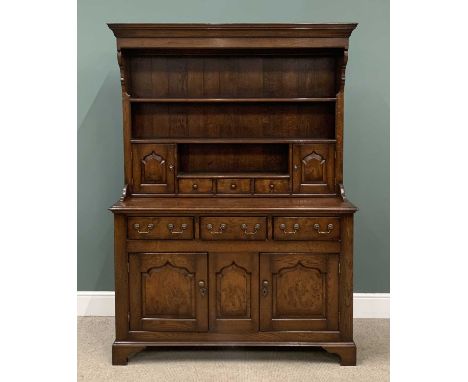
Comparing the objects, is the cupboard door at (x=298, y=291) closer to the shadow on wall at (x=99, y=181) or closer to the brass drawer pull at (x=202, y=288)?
the brass drawer pull at (x=202, y=288)

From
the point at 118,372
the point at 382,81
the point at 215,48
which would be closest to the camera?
the point at 118,372

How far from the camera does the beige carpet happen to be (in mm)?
2803

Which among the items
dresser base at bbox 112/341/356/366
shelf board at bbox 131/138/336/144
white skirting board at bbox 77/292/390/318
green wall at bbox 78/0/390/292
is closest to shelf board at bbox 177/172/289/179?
shelf board at bbox 131/138/336/144

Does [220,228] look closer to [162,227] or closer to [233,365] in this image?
[162,227]

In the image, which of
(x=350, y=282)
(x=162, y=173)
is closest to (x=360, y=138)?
(x=350, y=282)

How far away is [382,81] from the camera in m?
3.57

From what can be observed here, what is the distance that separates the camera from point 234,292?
9.71 ft

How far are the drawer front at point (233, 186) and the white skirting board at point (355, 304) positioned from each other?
1154 millimetres

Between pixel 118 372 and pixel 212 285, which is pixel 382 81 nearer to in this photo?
pixel 212 285

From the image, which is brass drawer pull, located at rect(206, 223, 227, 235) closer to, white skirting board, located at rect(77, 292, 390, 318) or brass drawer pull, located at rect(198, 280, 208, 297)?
brass drawer pull, located at rect(198, 280, 208, 297)

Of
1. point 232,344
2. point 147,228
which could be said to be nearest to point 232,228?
point 147,228

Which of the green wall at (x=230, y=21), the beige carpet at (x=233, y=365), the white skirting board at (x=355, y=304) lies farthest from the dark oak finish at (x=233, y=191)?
the white skirting board at (x=355, y=304)

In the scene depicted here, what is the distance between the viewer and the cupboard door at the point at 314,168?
3.17 meters

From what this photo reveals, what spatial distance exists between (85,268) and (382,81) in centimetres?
238
